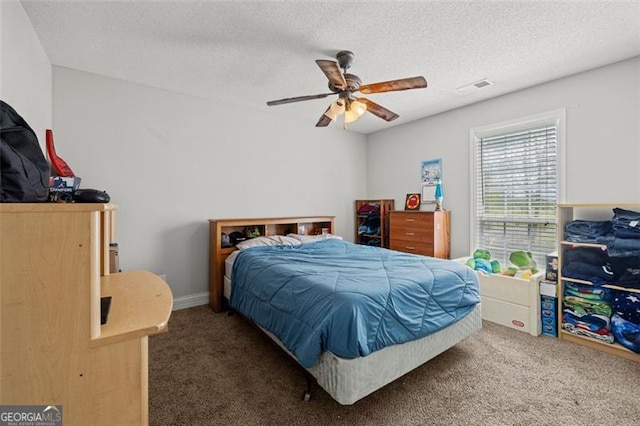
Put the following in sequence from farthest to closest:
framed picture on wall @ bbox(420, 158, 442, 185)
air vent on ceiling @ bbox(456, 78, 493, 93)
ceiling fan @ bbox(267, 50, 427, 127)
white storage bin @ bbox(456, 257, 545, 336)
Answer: framed picture on wall @ bbox(420, 158, 442, 185) → air vent on ceiling @ bbox(456, 78, 493, 93) → white storage bin @ bbox(456, 257, 545, 336) → ceiling fan @ bbox(267, 50, 427, 127)

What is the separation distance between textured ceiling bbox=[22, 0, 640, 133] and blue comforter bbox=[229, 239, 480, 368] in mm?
1843

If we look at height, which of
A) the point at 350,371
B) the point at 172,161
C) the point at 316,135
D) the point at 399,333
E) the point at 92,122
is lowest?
the point at 350,371

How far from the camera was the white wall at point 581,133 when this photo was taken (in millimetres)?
2486

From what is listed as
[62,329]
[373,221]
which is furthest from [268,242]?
[62,329]

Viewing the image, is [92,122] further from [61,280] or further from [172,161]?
[61,280]

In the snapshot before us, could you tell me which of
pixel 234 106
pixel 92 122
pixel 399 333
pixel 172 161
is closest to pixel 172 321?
pixel 172 161

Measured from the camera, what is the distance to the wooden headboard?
3217 millimetres

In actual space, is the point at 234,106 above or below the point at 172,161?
above

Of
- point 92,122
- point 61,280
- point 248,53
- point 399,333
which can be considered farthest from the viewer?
point 92,122

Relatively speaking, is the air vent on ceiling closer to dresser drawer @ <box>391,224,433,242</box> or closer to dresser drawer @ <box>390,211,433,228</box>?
dresser drawer @ <box>390,211,433,228</box>

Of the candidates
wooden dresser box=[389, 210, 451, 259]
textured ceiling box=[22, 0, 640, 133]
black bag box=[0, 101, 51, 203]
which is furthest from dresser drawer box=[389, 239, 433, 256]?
black bag box=[0, 101, 51, 203]

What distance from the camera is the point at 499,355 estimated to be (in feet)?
7.44

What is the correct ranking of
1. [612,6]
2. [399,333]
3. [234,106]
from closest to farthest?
[399,333], [612,6], [234,106]

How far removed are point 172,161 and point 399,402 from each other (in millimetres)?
3257
